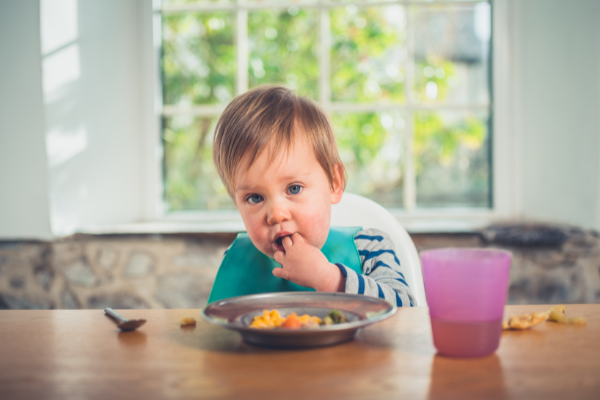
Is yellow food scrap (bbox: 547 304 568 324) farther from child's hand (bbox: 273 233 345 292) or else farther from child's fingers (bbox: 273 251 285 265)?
child's fingers (bbox: 273 251 285 265)

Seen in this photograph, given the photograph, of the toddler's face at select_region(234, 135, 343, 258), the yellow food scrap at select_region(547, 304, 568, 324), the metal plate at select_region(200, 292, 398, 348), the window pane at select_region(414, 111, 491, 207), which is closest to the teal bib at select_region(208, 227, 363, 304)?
the toddler's face at select_region(234, 135, 343, 258)

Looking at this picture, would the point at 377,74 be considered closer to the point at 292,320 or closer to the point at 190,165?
the point at 190,165

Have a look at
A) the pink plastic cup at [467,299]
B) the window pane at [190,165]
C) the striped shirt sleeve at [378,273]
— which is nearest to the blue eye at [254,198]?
the striped shirt sleeve at [378,273]

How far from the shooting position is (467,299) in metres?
0.50

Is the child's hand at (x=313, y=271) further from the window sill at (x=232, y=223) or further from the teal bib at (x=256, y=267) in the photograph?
the window sill at (x=232, y=223)

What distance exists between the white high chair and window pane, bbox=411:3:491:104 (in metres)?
1.16

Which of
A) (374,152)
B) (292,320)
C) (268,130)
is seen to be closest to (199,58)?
(374,152)

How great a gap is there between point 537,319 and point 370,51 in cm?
183

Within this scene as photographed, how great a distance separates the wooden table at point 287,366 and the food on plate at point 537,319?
0.01m

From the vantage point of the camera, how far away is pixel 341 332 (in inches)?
21.7

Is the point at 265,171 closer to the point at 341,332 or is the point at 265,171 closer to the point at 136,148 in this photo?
the point at 341,332

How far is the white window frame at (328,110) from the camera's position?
2162mm

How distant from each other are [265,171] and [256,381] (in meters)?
0.55

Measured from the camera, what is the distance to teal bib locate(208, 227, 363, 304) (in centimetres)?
111
